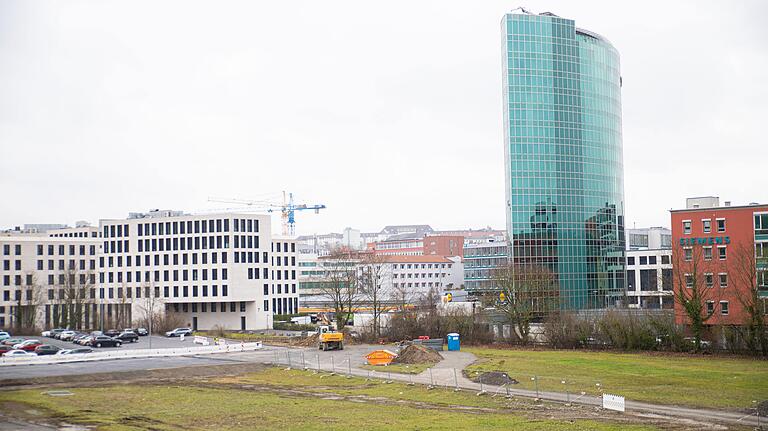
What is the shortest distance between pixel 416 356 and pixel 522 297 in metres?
19.7

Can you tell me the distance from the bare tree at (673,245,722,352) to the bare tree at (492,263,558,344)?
13.0m

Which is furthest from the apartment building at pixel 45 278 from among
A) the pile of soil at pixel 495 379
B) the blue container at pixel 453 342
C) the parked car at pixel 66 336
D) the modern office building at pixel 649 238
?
the modern office building at pixel 649 238

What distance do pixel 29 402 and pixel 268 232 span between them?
92.2 meters

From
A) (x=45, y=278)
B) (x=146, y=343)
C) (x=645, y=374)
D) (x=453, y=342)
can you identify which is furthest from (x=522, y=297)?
(x=45, y=278)

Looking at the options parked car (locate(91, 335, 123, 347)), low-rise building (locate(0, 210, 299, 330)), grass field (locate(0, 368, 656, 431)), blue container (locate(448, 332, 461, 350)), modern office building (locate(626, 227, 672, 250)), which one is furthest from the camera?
modern office building (locate(626, 227, 672, 250))

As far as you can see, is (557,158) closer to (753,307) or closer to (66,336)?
(753,307)

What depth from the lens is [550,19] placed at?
12056 centimetres

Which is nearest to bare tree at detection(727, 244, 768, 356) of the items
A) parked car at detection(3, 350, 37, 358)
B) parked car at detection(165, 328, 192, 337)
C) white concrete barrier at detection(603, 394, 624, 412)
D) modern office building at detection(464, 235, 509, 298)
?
white concrete barrier at detection(603, 394, 624, 412)

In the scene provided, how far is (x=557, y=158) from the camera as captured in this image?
12056 cm

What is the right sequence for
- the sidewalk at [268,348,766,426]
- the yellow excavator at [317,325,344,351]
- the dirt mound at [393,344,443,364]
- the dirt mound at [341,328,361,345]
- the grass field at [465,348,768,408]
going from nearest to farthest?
1. the sidewalk at [268,348,766,426]
2. the grass field at [465,348,768,408]
3. the dirt mound at [393,344,443,364]
4. the yellow excavator at [317,325,344,351]
5. the dirt mound at [341,328,361,345]

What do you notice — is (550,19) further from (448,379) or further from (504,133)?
(448,379)

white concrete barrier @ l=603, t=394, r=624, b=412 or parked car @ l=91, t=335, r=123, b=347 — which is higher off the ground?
white concrete barrier @ l=603, t=394, r=624, b=412

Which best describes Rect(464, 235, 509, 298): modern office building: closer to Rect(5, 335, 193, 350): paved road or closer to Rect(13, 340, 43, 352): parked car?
Rect(5, 335, 193, 350): paved road

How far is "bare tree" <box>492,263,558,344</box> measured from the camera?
251ft
